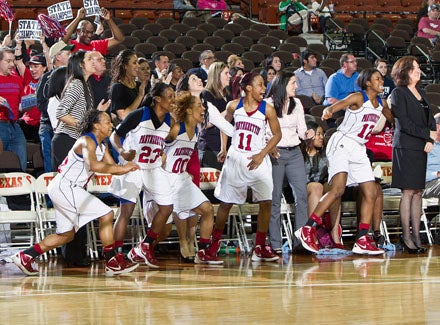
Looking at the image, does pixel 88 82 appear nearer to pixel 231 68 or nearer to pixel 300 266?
pixel 231 68

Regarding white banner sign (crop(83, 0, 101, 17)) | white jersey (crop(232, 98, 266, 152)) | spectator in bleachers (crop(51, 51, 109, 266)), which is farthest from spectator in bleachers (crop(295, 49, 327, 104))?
spectator in bleachers (crop(51, 51, 109, 266))

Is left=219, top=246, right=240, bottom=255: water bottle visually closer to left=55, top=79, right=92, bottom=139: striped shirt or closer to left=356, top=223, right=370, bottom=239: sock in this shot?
left=356, top=223, right=370, bottom=239: sock

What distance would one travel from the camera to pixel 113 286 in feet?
23.5

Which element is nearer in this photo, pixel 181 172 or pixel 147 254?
pixel 147 254

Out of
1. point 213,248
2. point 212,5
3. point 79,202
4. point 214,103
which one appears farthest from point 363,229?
point 212,5

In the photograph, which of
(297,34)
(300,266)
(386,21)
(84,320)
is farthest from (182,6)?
(84,320)

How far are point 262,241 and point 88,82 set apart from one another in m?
2.23

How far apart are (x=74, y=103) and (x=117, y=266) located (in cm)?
174

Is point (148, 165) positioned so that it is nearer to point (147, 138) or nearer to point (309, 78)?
point (147, 138)

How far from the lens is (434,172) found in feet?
34.3

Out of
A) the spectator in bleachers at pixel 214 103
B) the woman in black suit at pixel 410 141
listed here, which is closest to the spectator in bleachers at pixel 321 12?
the spectator in bleachers at pixel 214 103

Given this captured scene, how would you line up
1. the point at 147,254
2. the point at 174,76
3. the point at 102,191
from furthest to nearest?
the point at 174,76, the point at 102,191, the point at 147,254

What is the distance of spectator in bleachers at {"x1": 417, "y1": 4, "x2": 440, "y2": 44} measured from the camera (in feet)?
56.0

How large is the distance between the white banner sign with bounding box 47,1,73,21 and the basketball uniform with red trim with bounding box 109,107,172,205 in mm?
3457
